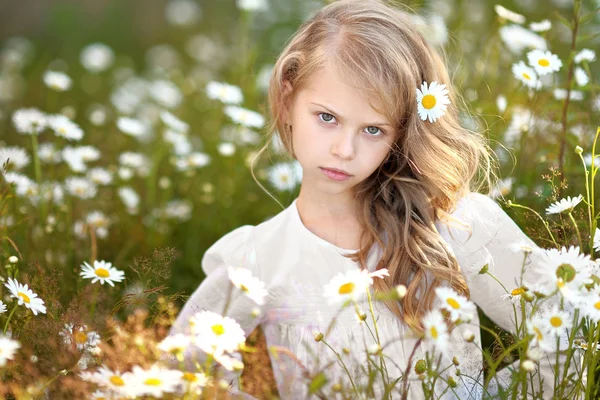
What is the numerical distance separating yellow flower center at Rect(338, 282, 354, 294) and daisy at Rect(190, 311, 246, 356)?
7.5 inches

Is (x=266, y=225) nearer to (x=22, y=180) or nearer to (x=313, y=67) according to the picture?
(x=313, y=67)

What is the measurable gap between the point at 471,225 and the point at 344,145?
1.42 feet

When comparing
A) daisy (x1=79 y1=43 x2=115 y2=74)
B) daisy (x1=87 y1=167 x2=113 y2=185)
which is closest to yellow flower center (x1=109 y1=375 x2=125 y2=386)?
daisy (x1=87 y1=167 x2=113 y2=185)

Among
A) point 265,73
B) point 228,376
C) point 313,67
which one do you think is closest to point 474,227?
point 313,67

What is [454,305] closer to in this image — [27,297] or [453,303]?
[453,303]

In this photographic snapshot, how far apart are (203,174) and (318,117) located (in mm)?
1370

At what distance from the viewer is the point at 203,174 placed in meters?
2.90

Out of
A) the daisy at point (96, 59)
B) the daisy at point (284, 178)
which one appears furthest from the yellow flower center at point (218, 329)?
the daisy at point (96, 59)

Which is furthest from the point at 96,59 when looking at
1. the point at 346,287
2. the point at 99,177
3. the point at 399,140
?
the point at 346,287

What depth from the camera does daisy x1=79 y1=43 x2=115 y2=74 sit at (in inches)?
177

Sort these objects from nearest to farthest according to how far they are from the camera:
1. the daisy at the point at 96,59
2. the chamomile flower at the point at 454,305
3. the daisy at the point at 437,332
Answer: the daisy at the point at 437,332 < the chamomile flower at the point at 454,305 < the daisy at the point at 96,59

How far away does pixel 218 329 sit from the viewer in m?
1.30

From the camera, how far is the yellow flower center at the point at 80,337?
1421 millimetres

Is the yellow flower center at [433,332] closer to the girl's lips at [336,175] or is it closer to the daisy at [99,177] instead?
the girl's lips at [336,175]
